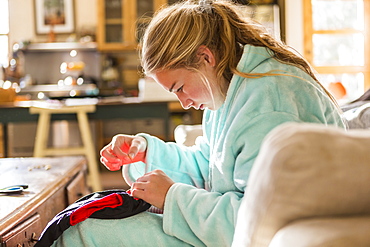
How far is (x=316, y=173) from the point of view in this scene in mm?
431

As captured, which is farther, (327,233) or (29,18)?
(29,18)

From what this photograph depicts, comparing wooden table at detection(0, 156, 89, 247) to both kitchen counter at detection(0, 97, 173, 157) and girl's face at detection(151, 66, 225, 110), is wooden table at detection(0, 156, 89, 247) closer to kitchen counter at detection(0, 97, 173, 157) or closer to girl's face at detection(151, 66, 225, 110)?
girl's face at detection(151, 66, 225, 110)

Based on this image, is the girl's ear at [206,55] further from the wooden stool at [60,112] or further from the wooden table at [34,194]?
the wooden stool at [60,112]

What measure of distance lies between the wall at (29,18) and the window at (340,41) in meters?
2.67

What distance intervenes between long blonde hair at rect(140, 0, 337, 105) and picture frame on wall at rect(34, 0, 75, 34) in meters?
5.45

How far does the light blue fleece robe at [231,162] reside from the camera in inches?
40.1

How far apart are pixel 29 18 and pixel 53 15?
0.32 m

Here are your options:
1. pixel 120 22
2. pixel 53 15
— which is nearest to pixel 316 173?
pixel 120 22

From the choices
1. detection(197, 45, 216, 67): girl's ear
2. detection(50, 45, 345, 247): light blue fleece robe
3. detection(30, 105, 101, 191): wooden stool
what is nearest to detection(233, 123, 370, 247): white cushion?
detection(50, 45, 345, 247): light blue fleece robe

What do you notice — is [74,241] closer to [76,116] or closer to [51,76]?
[76,116]

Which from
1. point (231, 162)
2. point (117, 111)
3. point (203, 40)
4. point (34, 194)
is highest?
point (203, 40)

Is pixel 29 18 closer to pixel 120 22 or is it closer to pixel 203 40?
pixel 120 22

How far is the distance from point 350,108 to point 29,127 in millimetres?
4834

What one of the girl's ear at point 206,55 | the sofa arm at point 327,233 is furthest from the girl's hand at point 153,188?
the sofa arm at point 327,233
